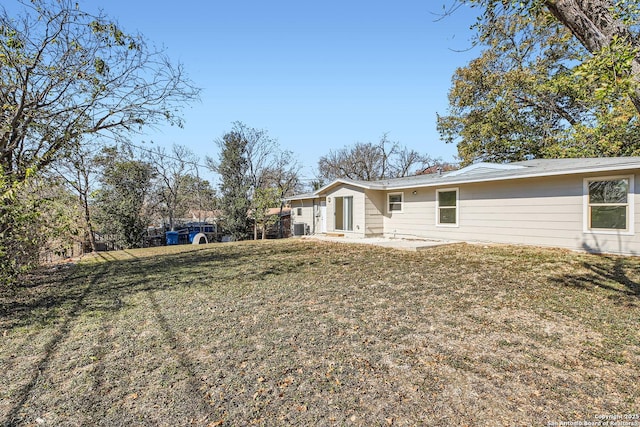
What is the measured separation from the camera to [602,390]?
7.67ft

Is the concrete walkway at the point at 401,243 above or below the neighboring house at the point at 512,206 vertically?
below

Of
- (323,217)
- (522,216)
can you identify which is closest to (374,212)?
(323,217)

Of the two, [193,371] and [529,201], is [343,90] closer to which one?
[529,201]

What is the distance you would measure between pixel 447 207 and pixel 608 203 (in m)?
4.04

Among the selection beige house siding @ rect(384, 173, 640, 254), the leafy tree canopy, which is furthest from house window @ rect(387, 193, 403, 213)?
the leafy tree canopy

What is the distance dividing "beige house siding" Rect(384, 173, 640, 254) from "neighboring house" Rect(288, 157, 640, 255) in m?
0.02

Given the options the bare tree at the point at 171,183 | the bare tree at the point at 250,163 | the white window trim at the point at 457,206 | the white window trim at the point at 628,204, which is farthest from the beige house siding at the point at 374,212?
the bare tree at the point at 171,183

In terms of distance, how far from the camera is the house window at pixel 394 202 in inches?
489

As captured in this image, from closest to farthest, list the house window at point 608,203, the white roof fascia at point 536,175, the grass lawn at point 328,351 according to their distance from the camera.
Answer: the grass lawn at point 328,351
the white roof fascia at point 536,175
the house window at point 608,203

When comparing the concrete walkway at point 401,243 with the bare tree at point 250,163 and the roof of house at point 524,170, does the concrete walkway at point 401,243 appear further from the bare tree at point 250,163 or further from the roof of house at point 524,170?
the bare tree at point 250,163

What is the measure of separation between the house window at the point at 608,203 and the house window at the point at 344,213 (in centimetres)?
737

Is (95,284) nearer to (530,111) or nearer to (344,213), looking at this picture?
(344,213)

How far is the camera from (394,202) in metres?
12.6

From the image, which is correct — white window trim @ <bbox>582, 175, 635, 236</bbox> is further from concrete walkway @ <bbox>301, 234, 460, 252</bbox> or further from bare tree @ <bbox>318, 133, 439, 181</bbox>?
bare tree @ <bbox>318, 133, 439, 181</bbox>
